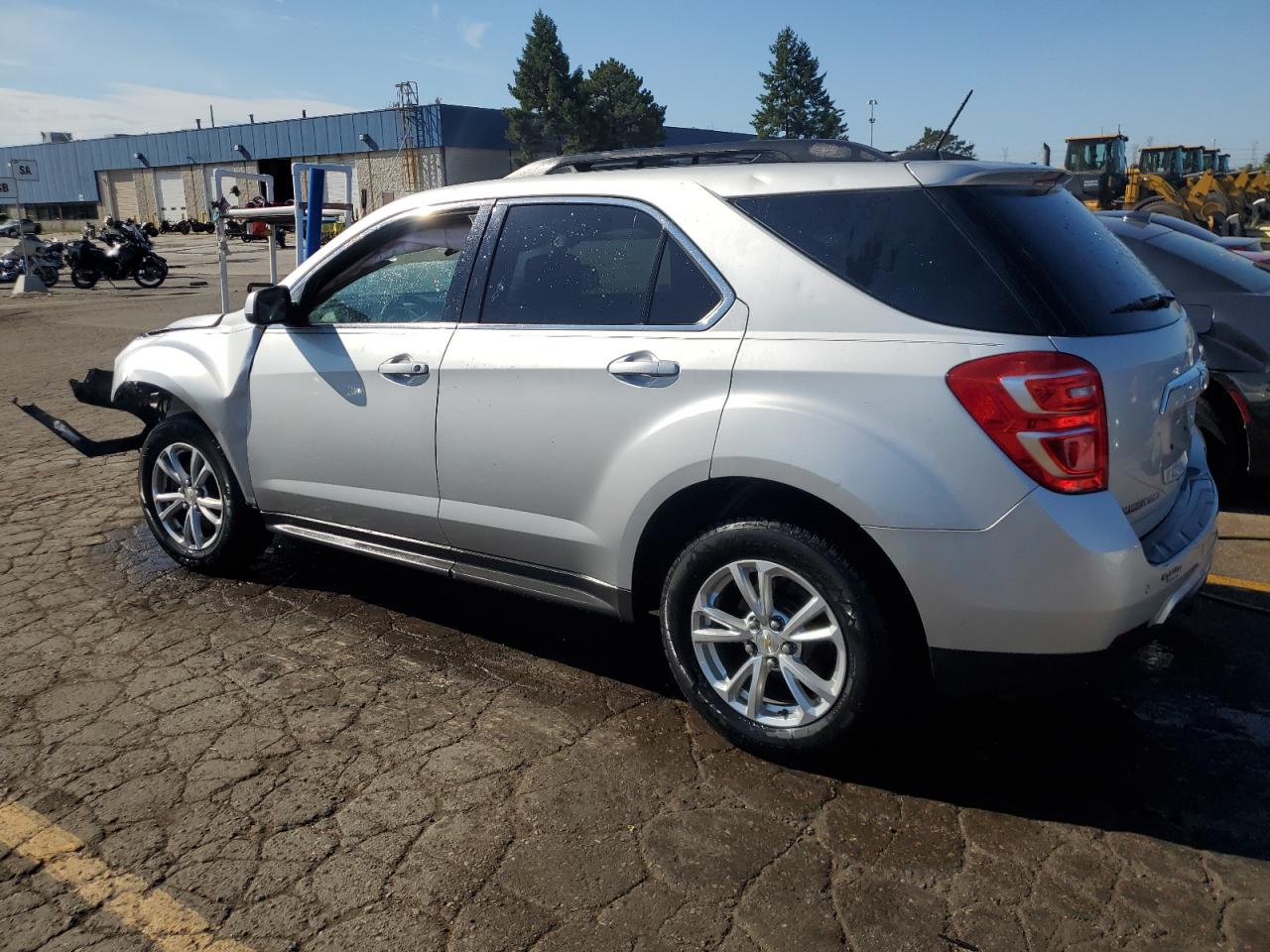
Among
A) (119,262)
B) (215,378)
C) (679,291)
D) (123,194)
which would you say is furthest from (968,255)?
(123,194)

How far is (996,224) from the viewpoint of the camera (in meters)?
2.88

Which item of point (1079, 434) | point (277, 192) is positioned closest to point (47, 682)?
point (1079, 434)

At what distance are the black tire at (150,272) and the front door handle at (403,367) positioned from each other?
24.6 meters

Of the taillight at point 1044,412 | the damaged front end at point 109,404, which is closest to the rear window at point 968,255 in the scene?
the taillight at point 1044,412

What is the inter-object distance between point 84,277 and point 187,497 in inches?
912

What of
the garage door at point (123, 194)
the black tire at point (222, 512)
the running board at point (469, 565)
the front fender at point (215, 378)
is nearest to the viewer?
the running board at point (469, 565)

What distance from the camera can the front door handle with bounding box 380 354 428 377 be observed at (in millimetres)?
3783

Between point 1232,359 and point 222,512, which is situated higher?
point 1232,359

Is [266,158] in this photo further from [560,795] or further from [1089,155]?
[560,795]

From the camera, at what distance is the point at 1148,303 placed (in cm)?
317

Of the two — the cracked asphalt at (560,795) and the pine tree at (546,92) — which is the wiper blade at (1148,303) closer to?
the cracked asphalt at (560,795)

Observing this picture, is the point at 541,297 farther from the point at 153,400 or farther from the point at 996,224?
the point at 153,400

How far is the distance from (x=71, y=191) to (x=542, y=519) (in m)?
84.0

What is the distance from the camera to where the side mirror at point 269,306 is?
4164 millimetres
